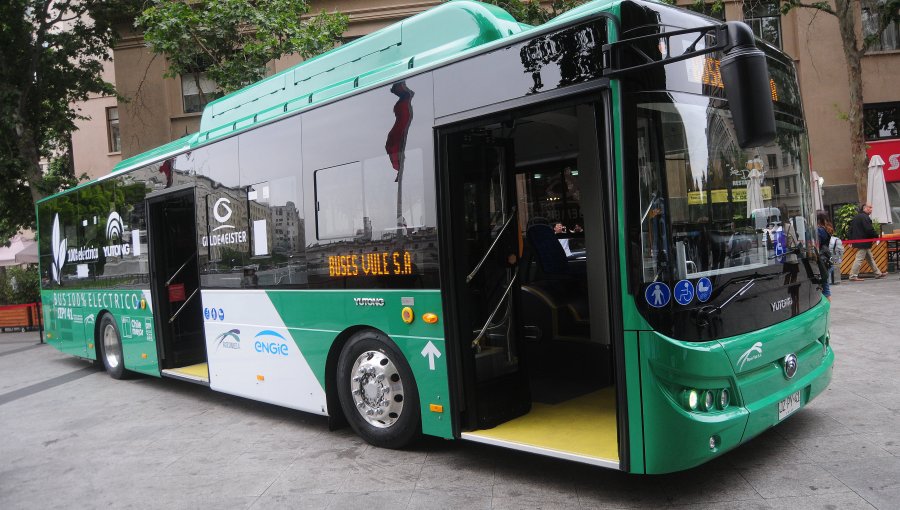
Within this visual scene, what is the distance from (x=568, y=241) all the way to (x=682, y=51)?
441 cm

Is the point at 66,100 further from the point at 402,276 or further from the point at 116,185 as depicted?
the point at 402,276

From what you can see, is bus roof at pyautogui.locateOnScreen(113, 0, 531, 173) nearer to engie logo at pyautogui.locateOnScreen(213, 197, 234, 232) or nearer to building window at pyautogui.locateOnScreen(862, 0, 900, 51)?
engie logo at pyautogui.locateOnScreen(213, 197, 234, 232)

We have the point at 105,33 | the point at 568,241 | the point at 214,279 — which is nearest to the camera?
the point at 214,279

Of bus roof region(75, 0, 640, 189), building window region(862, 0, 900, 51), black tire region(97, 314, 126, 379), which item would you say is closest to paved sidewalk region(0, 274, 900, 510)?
black tire region(97, 314, 126, 379)

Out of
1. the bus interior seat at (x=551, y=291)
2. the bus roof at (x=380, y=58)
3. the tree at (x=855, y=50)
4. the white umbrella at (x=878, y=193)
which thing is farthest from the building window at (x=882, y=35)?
the bus roof at (x=380, y=58)

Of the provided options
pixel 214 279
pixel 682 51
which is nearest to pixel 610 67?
pixel 682 51

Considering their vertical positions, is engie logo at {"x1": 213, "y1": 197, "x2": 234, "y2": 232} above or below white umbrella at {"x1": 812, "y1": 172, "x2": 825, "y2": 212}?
above

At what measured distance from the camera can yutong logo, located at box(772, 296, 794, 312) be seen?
15.5ft

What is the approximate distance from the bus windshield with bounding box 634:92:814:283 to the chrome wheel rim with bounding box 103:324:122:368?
29.3 feet

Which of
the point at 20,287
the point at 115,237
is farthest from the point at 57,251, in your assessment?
the point at 20,287

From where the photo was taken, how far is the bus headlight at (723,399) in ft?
14.0

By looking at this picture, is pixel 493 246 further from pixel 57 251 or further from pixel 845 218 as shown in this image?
pixel 845 218


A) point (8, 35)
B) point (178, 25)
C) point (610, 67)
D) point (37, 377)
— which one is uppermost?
point (8, 35)

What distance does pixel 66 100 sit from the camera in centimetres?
2173
